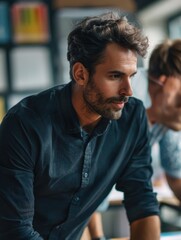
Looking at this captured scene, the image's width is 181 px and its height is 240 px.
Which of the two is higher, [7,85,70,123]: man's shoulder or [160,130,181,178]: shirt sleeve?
[7,85,70,123]: man's shoulder

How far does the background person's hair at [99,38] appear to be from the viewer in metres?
1.21

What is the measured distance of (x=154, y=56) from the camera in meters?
1.90

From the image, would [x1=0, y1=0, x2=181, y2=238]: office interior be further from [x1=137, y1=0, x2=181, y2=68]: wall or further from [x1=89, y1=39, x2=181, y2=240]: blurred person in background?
[x1=89, y1=39, x2=181, y2=240]: blurred person in background

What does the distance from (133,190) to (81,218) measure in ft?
0.64

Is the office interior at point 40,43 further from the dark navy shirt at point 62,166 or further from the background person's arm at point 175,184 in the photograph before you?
the dark navy shirt at point 62,166

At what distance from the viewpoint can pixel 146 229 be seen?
4.51ft

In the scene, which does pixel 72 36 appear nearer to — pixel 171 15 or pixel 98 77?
pixel 98 77

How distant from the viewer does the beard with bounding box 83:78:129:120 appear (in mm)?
1222

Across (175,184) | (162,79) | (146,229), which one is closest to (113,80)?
(146,229)

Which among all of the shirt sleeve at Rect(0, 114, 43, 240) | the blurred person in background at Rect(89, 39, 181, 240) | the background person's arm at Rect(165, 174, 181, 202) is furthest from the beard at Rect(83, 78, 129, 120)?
the background person's arm at Rect(165, 174, 181, 202)

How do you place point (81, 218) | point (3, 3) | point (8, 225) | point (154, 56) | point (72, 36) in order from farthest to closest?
point (3, 3)
point (154, 56)
point (81, 218)
point (72, 36)
point (8, 225)

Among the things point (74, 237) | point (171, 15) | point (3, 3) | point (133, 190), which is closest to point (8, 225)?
point (74, 237)

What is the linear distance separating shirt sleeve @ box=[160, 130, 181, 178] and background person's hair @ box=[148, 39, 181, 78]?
25 cm

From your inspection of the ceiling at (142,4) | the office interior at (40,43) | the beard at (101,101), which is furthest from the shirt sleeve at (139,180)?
the ceiling at (142,4)
